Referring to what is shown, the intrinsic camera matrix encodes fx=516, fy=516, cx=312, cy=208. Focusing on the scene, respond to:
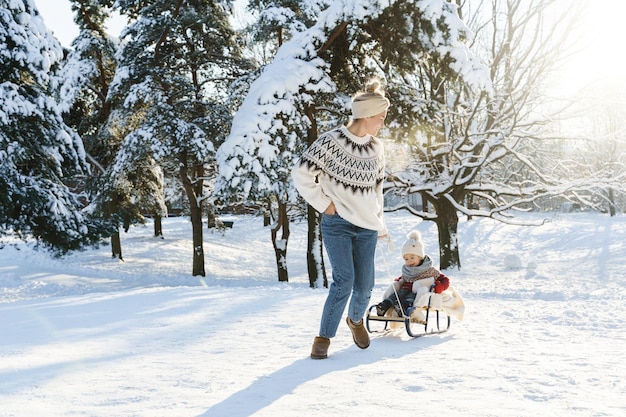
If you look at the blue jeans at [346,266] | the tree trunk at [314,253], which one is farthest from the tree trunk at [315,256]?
the blue jeans at [346,266]

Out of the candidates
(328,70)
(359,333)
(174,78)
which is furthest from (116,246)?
(359,333)

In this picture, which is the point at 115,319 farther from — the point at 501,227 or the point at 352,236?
the point at 501,227

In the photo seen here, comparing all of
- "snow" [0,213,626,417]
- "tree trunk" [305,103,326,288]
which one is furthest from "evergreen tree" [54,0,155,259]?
"snow" [0,213,626,417]

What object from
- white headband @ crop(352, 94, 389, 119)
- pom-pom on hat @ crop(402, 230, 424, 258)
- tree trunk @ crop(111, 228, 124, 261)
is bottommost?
tree trunk @ crop(111, 228, 124, 261)

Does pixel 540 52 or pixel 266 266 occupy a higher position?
pixel 540 52

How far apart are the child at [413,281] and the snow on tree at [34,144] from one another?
9679 millimetres

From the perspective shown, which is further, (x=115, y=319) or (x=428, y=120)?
(x=428, y=120)

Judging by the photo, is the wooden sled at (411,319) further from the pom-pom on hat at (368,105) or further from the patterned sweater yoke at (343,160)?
the pom-pom on hat at (368,105)

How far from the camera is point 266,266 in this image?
2519 centimetres

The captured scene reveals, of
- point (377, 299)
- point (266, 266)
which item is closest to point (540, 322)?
point (377, 299)

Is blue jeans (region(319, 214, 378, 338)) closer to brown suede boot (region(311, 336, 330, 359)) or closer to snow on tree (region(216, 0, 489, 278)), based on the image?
brown suede boot (region(311, 336, 330, 359))

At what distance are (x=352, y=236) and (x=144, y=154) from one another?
15539 mm

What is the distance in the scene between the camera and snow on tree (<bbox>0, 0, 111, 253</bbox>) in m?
11.1

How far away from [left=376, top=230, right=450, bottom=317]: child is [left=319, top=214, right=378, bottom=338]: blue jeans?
0.97 metres
